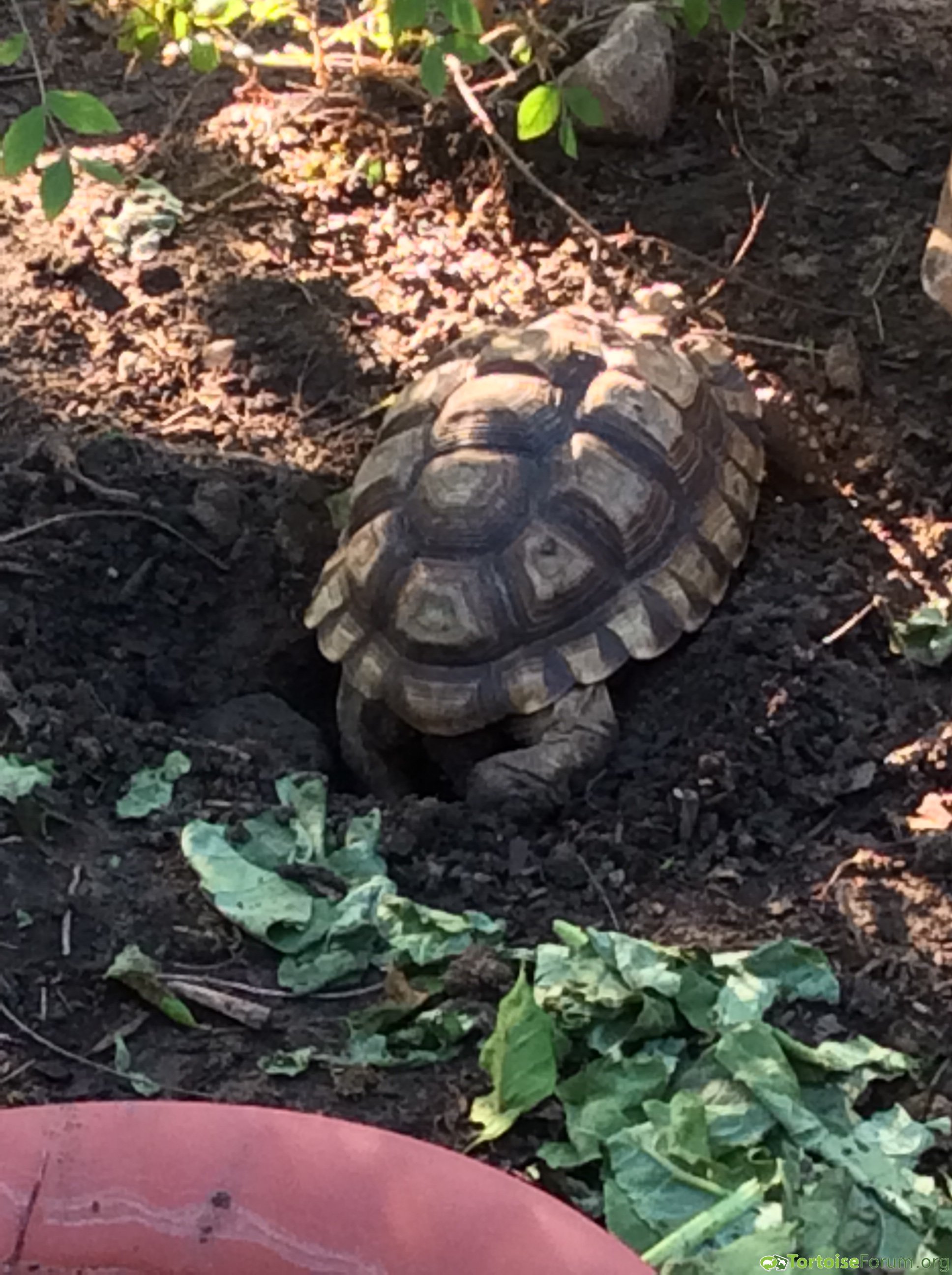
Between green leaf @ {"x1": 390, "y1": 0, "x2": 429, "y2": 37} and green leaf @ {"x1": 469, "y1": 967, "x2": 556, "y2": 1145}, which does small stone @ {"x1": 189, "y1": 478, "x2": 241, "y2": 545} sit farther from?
green leaf @ {"x1": 469, "y1": 967, "x2": 556, "y2": 1145}

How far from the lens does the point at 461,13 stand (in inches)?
116

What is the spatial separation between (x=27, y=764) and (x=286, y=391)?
1681 millimetres

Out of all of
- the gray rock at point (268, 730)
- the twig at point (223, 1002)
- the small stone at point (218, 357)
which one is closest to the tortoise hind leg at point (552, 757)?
the gray rock at point (268, 730)

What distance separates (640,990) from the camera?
99.4 inches

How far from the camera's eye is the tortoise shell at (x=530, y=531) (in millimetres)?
3578

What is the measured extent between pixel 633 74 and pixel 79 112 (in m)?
3.08

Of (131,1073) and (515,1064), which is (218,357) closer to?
(131,1073)

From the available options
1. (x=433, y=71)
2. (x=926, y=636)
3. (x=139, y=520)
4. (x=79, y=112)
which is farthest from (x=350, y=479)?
(x=79, y=112)

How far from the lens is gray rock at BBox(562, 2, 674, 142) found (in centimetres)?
498

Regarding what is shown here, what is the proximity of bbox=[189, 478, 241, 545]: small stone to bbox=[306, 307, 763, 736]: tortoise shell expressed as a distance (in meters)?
0.34

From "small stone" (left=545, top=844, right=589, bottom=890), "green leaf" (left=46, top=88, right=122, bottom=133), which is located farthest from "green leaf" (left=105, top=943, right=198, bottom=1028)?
"green leaf" (left=46, top=88, right=122, bottom=133)

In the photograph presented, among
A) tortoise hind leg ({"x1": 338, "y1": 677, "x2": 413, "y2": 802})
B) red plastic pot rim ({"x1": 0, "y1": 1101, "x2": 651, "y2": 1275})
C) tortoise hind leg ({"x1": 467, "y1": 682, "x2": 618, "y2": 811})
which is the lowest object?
tortoise hind leg ({"x1": 338, "y1": 677, "x2": 413, "y2": 802})

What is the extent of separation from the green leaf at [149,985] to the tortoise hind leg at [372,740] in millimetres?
1152

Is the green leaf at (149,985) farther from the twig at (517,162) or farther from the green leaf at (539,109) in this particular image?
the twig at (517,162)
